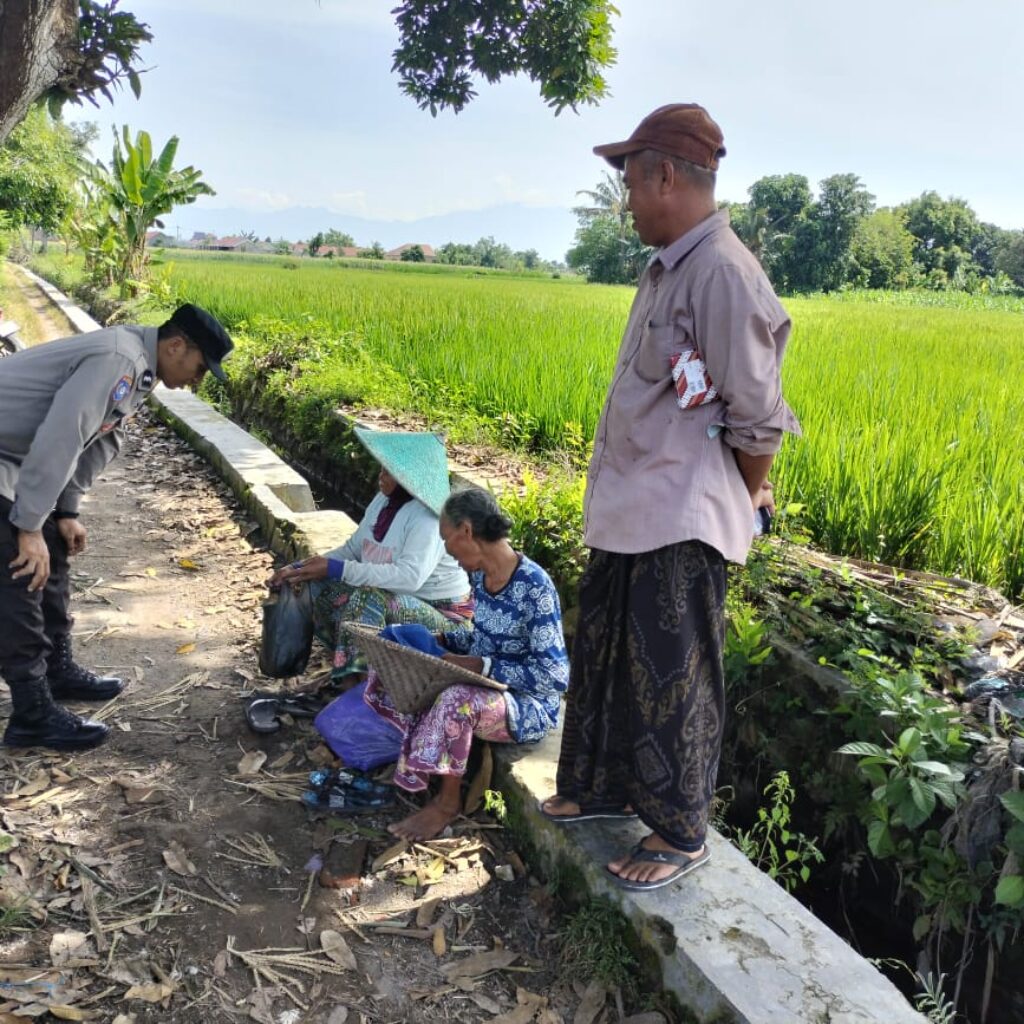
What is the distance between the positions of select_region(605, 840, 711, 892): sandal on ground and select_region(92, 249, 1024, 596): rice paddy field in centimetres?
164

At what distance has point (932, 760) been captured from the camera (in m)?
2.11

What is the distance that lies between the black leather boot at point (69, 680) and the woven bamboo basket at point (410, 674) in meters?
1.20

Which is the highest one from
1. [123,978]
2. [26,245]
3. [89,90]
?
[26,245]

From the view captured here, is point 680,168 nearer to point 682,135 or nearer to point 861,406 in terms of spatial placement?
point 682,135

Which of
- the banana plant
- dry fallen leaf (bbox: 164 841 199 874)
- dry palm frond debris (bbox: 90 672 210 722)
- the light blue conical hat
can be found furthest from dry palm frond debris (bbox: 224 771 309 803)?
the banana plant

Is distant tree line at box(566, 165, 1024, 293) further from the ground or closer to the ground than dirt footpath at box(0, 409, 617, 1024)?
further from the ground

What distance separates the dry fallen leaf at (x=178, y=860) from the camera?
7.29 ft

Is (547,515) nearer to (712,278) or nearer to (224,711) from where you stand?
(224,711)

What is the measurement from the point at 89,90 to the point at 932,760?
3.71 metres

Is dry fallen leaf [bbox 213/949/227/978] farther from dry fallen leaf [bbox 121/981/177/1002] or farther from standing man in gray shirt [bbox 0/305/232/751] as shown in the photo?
standing man in gray shirt [bbox 0/305/232/751]

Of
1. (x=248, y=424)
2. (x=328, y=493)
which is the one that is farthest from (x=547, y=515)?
(x=248, y=424)

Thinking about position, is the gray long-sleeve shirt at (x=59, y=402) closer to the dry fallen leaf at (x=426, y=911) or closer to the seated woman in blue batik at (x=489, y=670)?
the seated woman in blue batik at (x=489, y=670)

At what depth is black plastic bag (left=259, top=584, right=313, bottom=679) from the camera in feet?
9.93

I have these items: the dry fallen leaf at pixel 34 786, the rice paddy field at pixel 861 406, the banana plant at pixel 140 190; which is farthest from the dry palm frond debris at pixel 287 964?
the banana plant at pixel 140 190
